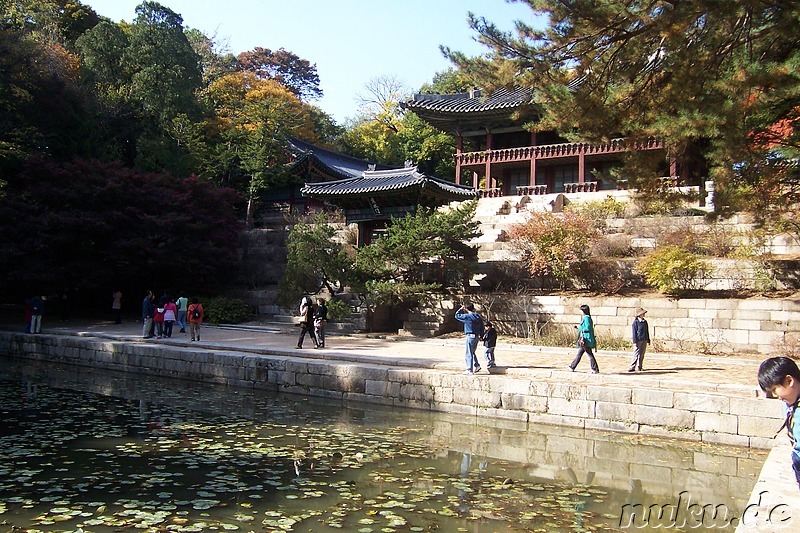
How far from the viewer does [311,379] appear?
42.9 ft

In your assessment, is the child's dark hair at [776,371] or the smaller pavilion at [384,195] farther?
the smaller pavilion at [384,195]

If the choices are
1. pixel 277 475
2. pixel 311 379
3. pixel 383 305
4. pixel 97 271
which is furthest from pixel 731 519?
pixel 97 271

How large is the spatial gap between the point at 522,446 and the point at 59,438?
6.72 m

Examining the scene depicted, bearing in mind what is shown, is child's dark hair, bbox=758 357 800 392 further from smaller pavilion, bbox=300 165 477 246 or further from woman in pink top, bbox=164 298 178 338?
smaller pavilion, bbox=300 165 477 246

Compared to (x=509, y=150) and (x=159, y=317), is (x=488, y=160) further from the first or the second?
(x=159, y=317)

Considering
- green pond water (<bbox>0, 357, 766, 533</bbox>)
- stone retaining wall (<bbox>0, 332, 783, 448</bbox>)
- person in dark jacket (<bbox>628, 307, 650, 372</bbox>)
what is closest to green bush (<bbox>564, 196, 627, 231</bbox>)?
person in dark jacket (<bbox>628, 307, 650, 372</bbox>)

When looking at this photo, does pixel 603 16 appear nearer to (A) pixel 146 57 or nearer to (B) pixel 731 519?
(B) pixel 731 519

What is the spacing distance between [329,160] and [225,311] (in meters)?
15.1

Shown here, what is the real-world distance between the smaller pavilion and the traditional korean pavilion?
7.63 metres

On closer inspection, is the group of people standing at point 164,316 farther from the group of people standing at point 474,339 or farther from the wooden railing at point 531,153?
the wooden railing at point 531,153

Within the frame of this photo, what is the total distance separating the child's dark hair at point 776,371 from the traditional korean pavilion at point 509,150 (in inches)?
1008

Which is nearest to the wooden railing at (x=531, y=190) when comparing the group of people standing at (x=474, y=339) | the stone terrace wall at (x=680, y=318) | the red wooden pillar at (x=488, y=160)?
the red wooden pillar at (x=488, y=160)

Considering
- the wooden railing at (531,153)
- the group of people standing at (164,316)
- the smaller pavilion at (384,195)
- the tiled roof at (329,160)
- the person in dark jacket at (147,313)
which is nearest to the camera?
the group of people standing at (164,316)

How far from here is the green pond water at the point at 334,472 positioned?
6082 mm
